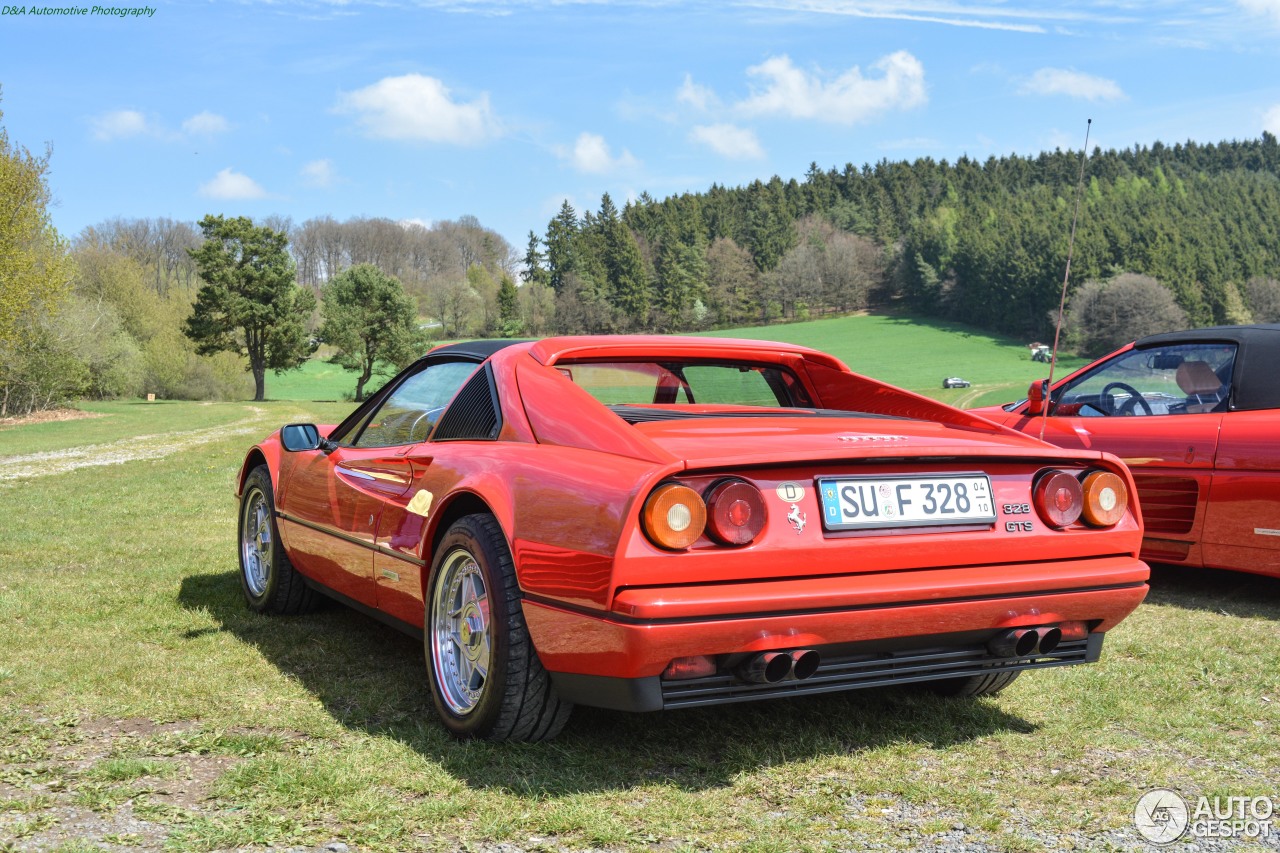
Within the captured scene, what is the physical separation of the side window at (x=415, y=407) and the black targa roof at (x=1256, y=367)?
391 cm

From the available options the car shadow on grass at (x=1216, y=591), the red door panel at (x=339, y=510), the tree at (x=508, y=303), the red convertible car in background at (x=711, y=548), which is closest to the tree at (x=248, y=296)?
the tree at (x=508, y=303)

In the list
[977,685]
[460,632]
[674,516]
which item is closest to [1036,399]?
[977,685]

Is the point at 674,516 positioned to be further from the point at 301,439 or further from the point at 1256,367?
the point at 1256,367

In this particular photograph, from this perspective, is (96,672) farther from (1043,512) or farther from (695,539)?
(1043,512)

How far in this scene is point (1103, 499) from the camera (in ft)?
11.3

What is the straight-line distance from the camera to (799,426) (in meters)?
3.50

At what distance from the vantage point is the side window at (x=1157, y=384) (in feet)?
20.1

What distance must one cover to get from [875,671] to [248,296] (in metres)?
64.1

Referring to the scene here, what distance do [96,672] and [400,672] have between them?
3.87 ft

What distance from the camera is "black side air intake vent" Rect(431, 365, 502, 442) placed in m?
3.77

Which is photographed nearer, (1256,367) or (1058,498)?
(1058,498)

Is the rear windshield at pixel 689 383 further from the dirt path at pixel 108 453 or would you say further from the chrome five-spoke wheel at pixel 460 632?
the dirt path at pixel 108 453

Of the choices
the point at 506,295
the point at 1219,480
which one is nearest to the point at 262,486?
the point at 1219,480

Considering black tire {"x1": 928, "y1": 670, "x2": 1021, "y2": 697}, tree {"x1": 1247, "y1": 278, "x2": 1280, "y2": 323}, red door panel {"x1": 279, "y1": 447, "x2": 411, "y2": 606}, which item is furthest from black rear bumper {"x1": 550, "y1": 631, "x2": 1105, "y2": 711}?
tree {"x1": 1247, "y1": 278, "x2": 1280, "y2": 323}
